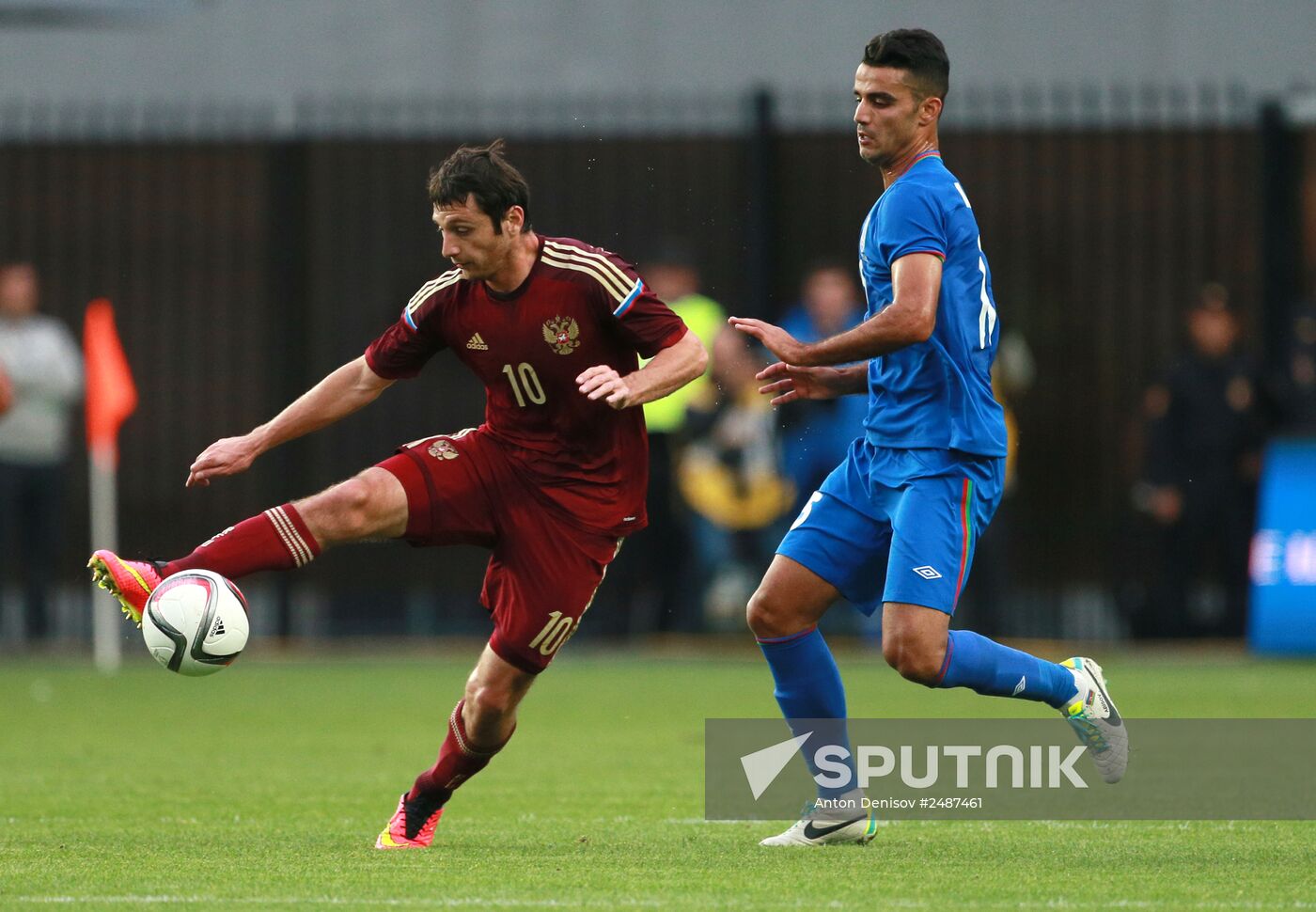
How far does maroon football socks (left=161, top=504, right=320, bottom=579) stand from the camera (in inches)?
247

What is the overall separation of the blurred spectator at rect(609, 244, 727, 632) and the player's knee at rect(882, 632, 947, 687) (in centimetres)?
767

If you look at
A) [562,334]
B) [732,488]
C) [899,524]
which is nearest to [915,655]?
[899,524]

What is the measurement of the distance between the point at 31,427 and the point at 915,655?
9711 millimetres

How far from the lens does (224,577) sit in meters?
6.25

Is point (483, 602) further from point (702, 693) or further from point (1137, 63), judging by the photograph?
point (1137, 63)

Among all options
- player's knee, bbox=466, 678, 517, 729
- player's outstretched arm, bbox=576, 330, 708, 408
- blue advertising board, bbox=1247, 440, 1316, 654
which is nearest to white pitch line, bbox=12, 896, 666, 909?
player's knee, bbox=466, 678, 517, 729

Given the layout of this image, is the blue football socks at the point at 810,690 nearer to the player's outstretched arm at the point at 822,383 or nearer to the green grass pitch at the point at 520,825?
the green grass pitch at the point at 520,825

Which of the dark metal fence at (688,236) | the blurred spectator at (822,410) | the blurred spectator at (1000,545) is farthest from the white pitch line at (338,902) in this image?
the dark metal fence at (688,236)

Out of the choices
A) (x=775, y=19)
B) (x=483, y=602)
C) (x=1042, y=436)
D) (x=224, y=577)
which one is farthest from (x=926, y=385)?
(x=775, y=19)

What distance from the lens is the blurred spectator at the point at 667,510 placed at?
46.2ft

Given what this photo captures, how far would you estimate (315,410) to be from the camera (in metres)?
6.79

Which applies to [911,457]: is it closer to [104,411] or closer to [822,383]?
[822,383]

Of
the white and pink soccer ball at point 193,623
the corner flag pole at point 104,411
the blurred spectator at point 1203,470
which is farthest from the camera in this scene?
the blurred spectator at point 1203,470

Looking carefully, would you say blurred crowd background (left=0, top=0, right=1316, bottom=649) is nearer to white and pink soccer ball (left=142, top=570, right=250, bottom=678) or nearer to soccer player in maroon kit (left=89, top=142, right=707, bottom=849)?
soccer player in maroon kit (left=89, top=142, right=707, bottom=849)
